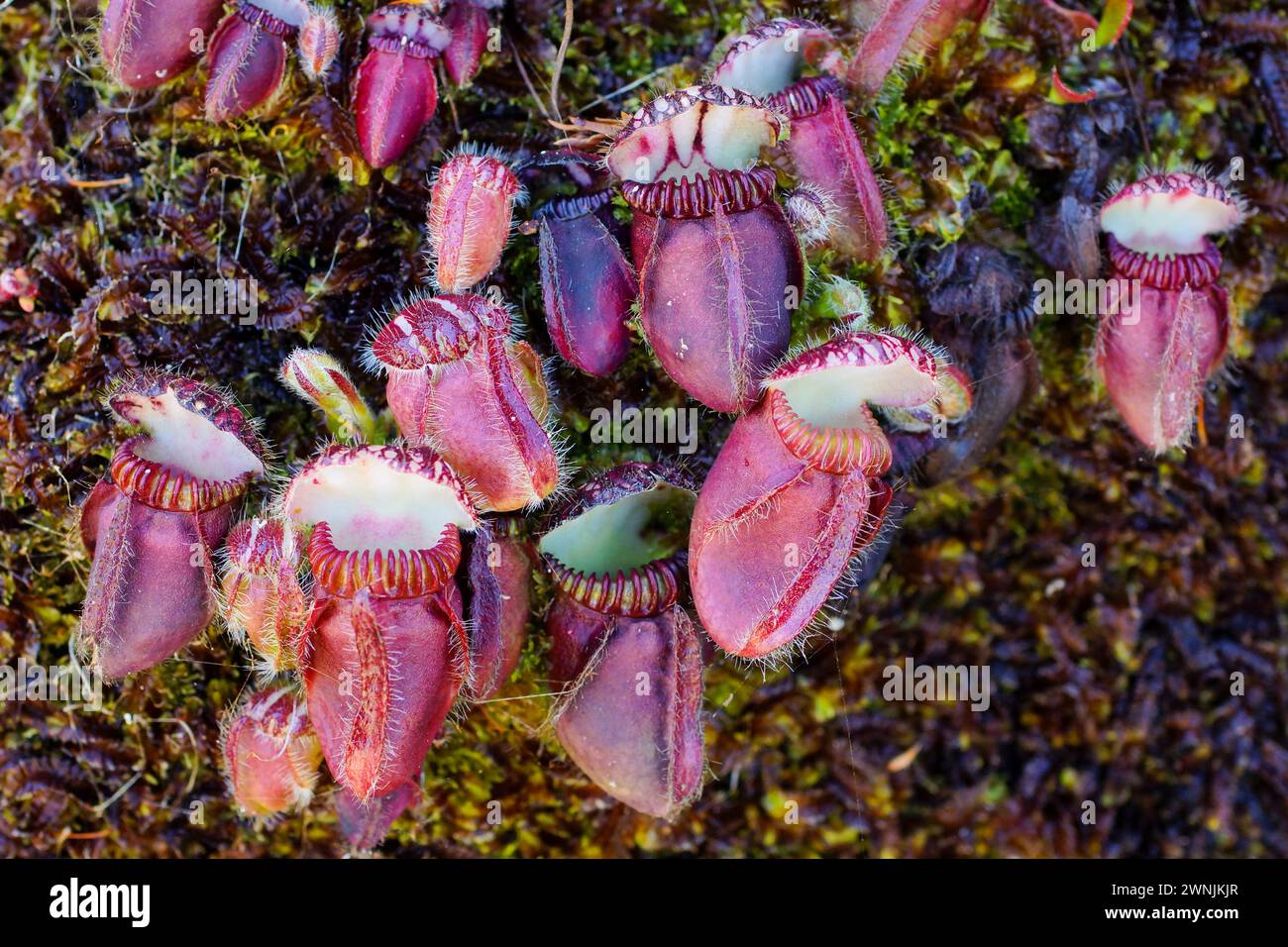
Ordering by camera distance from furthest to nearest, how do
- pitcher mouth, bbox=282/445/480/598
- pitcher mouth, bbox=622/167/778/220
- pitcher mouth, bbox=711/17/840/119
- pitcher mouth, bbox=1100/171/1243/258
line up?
pitcher mouth, bbox=1100/171/1243/258, pitcher mouth, bbox=711/17/840/119, pitcher mouth, bbox=622/167/778/220, pitcher mouth, bbox=282/445/480/598

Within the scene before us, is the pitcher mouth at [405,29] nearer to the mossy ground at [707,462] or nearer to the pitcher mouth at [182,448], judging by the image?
the mossy ground at [707,462]

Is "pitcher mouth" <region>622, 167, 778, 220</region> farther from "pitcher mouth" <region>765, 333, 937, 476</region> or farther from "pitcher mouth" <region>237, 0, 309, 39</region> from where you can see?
"pitcher mouth" <region>237, 0, 309, 39</region>

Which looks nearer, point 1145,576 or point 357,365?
point 357,365

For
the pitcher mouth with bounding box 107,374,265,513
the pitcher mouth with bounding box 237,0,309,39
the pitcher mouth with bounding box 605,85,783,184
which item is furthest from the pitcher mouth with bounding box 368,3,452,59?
the pitcher mouth with bounding box 107,374,265,513

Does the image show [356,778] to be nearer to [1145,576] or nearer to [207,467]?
[207,467]
